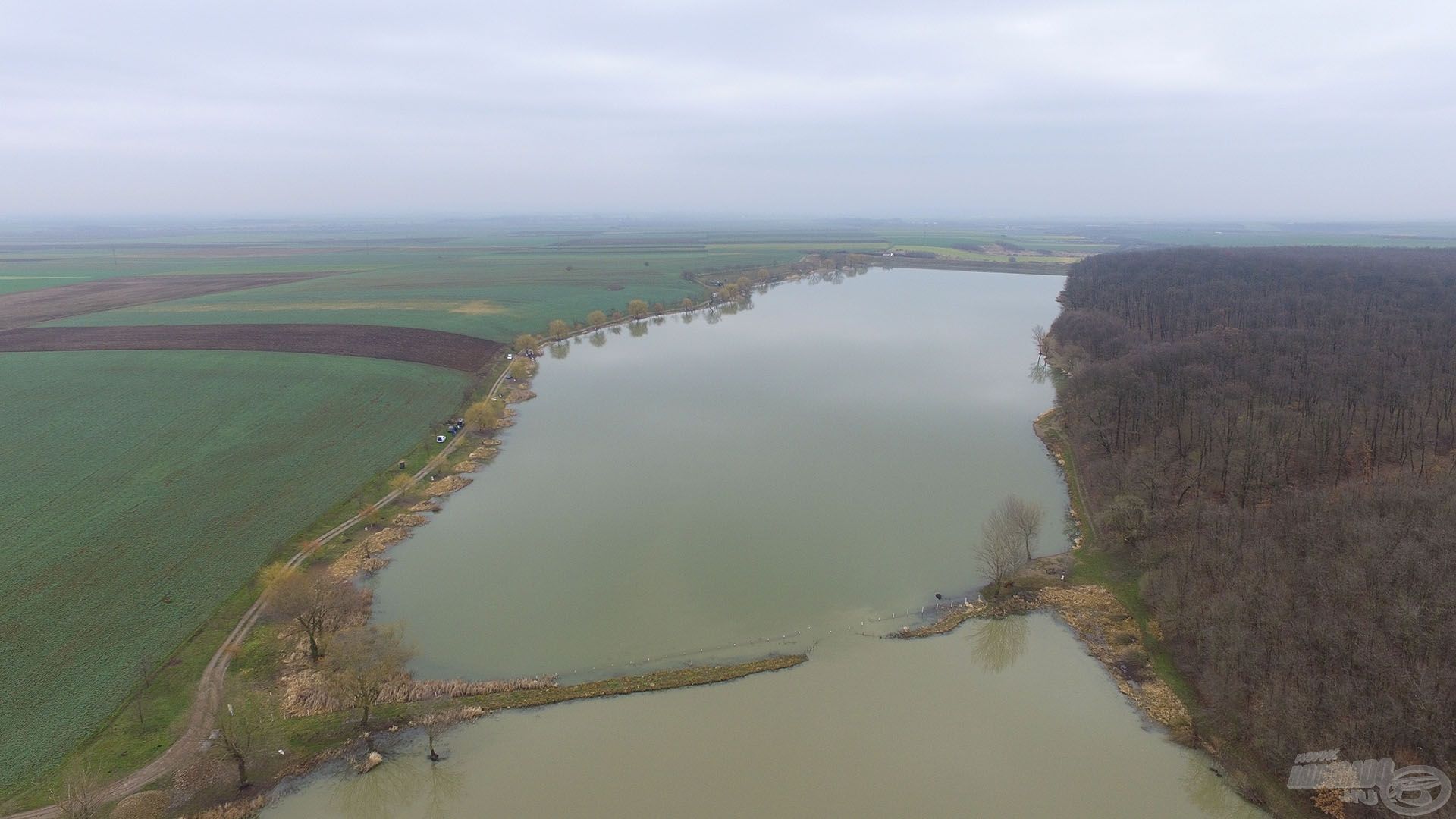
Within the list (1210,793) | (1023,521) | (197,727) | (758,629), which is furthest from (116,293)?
(1210,793)

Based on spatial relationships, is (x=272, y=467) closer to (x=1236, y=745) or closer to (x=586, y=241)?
(x=1236, y=745)

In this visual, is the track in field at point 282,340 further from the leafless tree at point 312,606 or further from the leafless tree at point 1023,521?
the leafless tree at point 1023,521

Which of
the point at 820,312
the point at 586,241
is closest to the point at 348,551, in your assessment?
the point at 820,312

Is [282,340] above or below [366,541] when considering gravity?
above

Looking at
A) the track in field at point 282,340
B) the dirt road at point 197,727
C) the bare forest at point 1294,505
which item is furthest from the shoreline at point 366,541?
the bare forest at point 1294,505

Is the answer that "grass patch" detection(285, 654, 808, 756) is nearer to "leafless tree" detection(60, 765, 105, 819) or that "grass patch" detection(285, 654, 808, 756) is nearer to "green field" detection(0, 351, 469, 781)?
"leafless tree" detection(60, 765, 105, 819)

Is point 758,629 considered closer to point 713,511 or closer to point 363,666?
point 713,511
